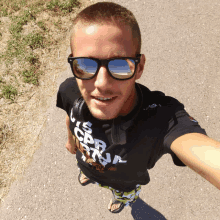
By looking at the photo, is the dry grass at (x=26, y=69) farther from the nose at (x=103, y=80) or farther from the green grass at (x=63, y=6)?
the nose at (x=103, y=80)

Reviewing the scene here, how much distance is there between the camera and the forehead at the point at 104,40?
96 cm

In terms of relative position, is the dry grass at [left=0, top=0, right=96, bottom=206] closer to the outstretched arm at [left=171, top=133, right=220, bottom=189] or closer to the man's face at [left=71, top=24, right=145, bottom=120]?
the man's face at [left=71, top=24, right=145, bottom=120]

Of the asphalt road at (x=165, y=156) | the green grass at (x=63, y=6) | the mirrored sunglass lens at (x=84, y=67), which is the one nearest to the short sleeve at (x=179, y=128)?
the mirrored sunglass lens at (x=84, y=67)

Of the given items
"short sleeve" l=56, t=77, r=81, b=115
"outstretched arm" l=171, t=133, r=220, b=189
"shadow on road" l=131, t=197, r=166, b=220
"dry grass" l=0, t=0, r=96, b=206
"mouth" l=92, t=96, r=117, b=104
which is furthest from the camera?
"dry grass" l=0, t=0, r=96, b=206

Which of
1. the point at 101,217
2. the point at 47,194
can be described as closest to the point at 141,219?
the point at 101,217

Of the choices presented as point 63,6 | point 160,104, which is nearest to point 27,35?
point 63,6

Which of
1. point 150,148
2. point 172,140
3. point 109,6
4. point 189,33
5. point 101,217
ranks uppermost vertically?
point 109,6

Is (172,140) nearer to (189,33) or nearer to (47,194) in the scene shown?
(47,194)

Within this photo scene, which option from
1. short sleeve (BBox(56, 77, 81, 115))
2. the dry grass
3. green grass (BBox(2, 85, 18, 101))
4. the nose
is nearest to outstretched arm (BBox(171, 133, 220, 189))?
the nose

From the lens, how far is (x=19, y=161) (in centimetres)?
265

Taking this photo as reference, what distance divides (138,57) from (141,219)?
2.26m

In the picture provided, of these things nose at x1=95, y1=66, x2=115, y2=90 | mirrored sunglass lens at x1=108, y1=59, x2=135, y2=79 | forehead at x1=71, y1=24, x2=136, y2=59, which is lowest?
nose at x1=95, y1=66, x2=115, y2=90

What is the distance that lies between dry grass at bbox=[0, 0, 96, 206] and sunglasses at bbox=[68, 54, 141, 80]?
2098mm

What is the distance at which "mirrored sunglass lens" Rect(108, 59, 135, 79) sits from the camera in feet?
3.30
